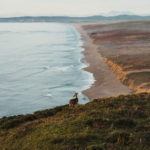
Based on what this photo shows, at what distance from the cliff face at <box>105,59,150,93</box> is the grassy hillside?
17.1 metres

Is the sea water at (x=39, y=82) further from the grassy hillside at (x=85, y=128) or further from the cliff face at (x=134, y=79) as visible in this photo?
the grassy hillside at (x=85, y=128)

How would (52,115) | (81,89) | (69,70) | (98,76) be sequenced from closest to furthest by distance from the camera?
(52,115), (81,89), (98,76), (69,70)

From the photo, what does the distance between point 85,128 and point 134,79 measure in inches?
1073

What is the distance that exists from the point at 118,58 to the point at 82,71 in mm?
6512

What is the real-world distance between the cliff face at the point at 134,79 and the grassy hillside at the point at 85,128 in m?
17.1

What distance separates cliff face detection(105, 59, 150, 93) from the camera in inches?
1662

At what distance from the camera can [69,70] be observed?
6388cm

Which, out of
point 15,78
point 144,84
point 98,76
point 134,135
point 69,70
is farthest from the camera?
point 69,70

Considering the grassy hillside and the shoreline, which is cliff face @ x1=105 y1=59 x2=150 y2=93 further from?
the grassy hillside

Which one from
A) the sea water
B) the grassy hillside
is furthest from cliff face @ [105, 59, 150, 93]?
the grassy hillside

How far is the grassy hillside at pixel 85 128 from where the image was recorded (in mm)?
18062

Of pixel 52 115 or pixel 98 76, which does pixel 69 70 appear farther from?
pixel 52 115

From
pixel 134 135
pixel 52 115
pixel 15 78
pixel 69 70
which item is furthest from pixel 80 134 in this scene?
pixel 69 70

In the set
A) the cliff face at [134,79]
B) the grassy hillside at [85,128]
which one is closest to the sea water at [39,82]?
the cliff face at [134,79]
